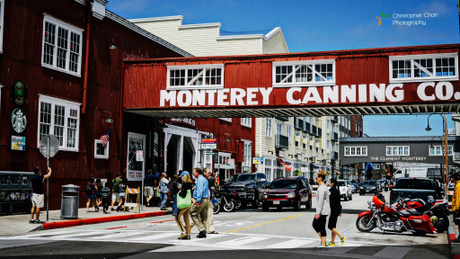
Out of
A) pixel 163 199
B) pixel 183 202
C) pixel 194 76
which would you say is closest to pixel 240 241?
pixel 183 202

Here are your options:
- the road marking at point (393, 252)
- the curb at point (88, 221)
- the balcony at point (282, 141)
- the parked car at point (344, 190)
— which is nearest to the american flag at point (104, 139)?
the curb at point (88, 221)

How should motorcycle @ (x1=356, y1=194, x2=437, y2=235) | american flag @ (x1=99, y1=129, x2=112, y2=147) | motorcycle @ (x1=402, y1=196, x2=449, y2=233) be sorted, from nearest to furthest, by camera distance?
motorcycle @ (x1=356, y1=194, x2=437, y2=235)
motorcycle @ (x1=402, y1=196, x2=449, y2=233)
american flag @ (x1=99, y1=129, x2=112, y2=147)

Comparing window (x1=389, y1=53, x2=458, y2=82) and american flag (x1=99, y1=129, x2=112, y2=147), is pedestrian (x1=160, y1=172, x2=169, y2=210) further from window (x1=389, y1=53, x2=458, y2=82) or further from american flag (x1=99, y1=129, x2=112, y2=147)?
window (x1=389, y1=53, x2=458, y2=82)

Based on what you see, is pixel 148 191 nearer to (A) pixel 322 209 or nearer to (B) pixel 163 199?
(B) pixel 163 199

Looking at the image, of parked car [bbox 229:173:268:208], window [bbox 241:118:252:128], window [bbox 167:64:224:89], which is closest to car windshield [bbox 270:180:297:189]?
parked car [bbox 229:173:268:208]

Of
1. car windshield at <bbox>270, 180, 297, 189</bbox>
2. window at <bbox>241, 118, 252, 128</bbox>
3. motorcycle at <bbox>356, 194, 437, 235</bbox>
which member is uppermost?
window at <bbox>241, 118, 252, 128</bbox>

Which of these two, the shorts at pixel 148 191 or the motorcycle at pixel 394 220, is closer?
the motorcycle at pixel 394 220

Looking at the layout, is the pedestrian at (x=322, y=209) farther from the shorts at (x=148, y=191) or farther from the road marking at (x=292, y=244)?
the shorts at (x=148, y=191)

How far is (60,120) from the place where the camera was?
22.5 metres

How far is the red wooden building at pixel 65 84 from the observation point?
19.8m

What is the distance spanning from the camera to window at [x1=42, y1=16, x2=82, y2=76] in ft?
71.4

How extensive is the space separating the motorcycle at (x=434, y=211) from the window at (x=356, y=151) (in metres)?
68.6

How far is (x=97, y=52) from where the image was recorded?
24.9 m

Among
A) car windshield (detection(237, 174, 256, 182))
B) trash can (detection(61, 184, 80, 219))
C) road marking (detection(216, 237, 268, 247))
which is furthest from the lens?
car windshield (detection(237, 174, 256, 182))
